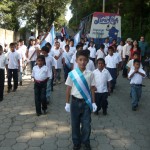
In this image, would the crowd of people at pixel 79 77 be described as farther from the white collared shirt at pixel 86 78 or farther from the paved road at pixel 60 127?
the paved road at pixel 60 127

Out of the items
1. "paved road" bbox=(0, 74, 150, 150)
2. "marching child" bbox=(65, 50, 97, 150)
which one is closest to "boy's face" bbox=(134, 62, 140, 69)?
"paved road" bbox=(0, 74, 150, 150)

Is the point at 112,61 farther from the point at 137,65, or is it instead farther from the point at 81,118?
the point at 81,118

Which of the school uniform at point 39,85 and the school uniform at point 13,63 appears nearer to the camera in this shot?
the school uniform at point 39,85

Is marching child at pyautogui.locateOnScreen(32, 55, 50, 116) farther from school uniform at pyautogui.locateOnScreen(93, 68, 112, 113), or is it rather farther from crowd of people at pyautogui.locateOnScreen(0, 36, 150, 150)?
school uniform at pyautogui.locateOnScreen(93, 68, 112, 113)

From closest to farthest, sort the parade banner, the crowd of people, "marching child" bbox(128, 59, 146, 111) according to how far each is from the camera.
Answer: the crowd of people
"marching child" bbox(128, 59, 146, 111)
the parade banner

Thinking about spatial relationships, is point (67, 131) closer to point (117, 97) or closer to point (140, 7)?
point (117, 97)

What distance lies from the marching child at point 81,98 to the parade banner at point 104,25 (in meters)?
14.9

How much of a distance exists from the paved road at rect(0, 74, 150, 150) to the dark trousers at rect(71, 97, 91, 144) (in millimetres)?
387

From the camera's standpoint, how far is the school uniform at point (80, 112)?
565cm

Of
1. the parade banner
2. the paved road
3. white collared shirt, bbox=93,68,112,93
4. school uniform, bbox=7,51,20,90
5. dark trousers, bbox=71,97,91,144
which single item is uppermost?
the parade banner

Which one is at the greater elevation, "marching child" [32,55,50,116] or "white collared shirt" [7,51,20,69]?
"white collared shirt" [7,51,20,69]

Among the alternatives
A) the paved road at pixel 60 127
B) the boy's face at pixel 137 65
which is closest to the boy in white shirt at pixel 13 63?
the paved road at pixel 60 127

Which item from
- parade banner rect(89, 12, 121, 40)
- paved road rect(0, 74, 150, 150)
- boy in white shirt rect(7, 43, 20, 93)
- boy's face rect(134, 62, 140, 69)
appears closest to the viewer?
paved road rect(0, 74, 150, 150)

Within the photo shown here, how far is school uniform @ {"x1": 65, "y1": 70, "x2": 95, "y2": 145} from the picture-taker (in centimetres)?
565
